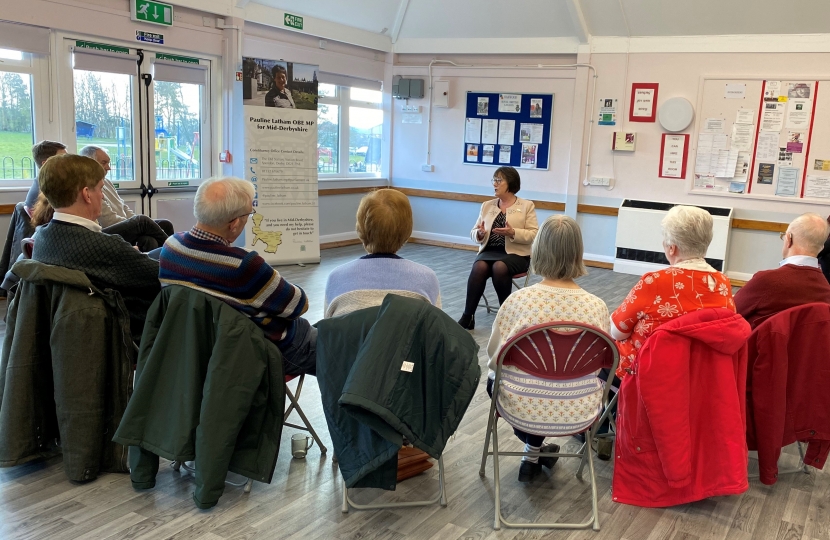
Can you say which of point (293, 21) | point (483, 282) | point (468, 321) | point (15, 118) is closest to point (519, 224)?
point (483, 282)

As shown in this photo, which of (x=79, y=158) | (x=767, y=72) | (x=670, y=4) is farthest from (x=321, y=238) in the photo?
(x=79, y=158)

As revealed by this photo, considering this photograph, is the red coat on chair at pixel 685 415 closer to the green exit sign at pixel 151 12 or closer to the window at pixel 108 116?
the window at pixel 108 116

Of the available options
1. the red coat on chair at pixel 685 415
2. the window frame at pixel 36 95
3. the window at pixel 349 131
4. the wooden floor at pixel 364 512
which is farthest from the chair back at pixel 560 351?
the window at pixel 349 131

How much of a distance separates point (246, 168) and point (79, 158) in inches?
170

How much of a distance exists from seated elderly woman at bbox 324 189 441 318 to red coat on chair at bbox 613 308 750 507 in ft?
2.83

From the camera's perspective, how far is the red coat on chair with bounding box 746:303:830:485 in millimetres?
2822

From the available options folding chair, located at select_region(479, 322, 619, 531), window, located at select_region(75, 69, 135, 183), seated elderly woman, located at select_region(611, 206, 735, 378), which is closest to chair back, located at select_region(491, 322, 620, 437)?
folding chair, located at select_region(479, 322, 619, 531)

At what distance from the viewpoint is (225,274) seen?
8.27 ft

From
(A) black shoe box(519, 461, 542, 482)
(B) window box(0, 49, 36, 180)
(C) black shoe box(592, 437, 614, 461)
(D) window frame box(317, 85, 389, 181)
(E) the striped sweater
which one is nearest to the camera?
(E) the striped sweater

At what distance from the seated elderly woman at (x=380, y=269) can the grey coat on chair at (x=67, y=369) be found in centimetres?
84

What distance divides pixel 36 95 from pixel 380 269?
440 cm

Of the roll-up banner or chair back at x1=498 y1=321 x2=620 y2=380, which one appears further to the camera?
the roll-up banner

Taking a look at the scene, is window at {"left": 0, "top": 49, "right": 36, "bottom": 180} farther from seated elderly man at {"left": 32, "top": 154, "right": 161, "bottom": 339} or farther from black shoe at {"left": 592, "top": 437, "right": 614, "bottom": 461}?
black shoe at {"left": 592, "top": 437, "right": 614, "bottom": 461}

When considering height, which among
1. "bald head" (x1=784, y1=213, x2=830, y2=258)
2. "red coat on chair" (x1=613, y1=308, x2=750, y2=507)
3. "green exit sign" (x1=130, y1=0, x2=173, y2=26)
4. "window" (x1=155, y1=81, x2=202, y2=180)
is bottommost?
"red coat on chair" (x1=613, y1=308, x2=750, y2=507)
